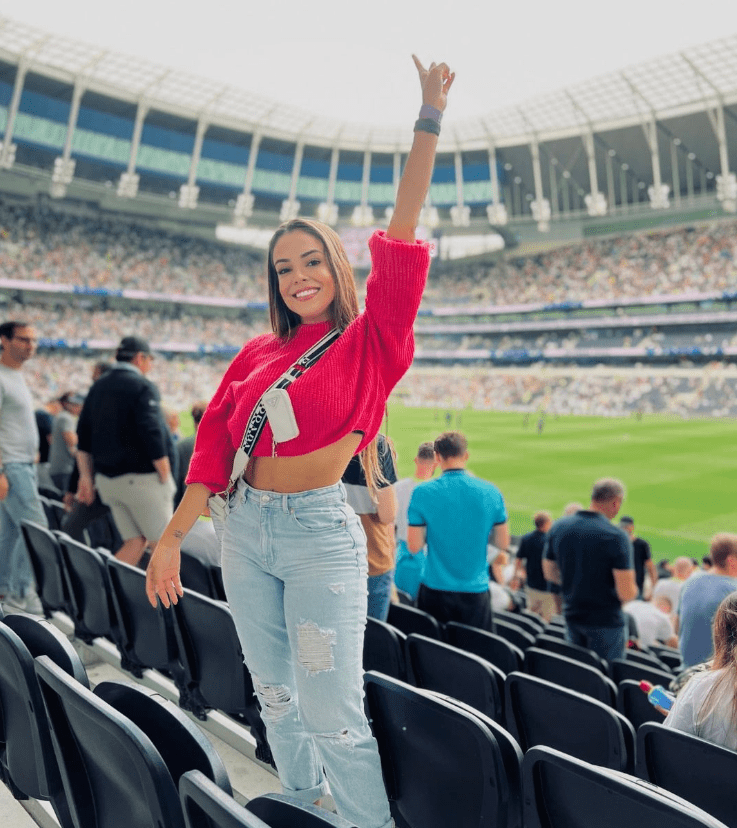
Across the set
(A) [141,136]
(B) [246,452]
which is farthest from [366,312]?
(A) [141,136]

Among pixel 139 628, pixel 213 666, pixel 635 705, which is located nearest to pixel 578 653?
pixel 635 705

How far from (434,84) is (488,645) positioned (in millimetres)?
2890

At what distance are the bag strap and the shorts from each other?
3.01 meters

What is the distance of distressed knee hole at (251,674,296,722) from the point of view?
6.73ft

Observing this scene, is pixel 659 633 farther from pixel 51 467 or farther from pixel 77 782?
pixel 77 782

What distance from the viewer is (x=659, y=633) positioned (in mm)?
7914

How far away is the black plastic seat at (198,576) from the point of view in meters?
3.96

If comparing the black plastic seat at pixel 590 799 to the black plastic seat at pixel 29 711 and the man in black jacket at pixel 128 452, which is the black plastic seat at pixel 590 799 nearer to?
the black plastic seat at pixel 29 711

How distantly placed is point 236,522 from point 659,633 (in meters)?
7.23

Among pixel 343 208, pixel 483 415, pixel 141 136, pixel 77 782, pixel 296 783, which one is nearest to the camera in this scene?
pixel 77 782

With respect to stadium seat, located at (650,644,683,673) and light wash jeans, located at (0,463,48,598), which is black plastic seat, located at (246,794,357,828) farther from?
stadium seat, located at (650,644,683,673)

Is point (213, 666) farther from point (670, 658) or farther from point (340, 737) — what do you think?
point (670, 658)

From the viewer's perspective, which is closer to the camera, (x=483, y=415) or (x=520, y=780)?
(x=520, y=780)

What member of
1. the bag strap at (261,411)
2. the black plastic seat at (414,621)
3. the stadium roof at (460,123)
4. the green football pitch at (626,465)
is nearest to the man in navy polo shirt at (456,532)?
the black plastic seat at (414,621)
